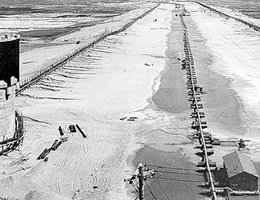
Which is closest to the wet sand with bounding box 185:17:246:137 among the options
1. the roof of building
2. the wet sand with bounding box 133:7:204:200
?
the wet sand with bounding box 133:7:204:200

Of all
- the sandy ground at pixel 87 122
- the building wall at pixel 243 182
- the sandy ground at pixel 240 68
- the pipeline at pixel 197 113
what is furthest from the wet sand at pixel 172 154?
the sandy ground at pixel 240 68

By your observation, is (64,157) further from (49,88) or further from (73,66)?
(73,66)

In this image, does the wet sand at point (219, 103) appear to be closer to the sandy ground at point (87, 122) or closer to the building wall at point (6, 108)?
the sandy ground at point (87, 122)

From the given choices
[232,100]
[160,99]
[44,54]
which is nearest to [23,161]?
[160,99]

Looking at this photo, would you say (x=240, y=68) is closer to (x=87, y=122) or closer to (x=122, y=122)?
(x=122, y=122)

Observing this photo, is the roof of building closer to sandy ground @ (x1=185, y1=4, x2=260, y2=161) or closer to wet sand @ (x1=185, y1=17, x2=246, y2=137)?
sandy ground @ (x1=185, y1=4, x2=260, y2=161)

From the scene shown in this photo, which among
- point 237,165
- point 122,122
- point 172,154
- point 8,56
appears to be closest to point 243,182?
→ point 237,165
